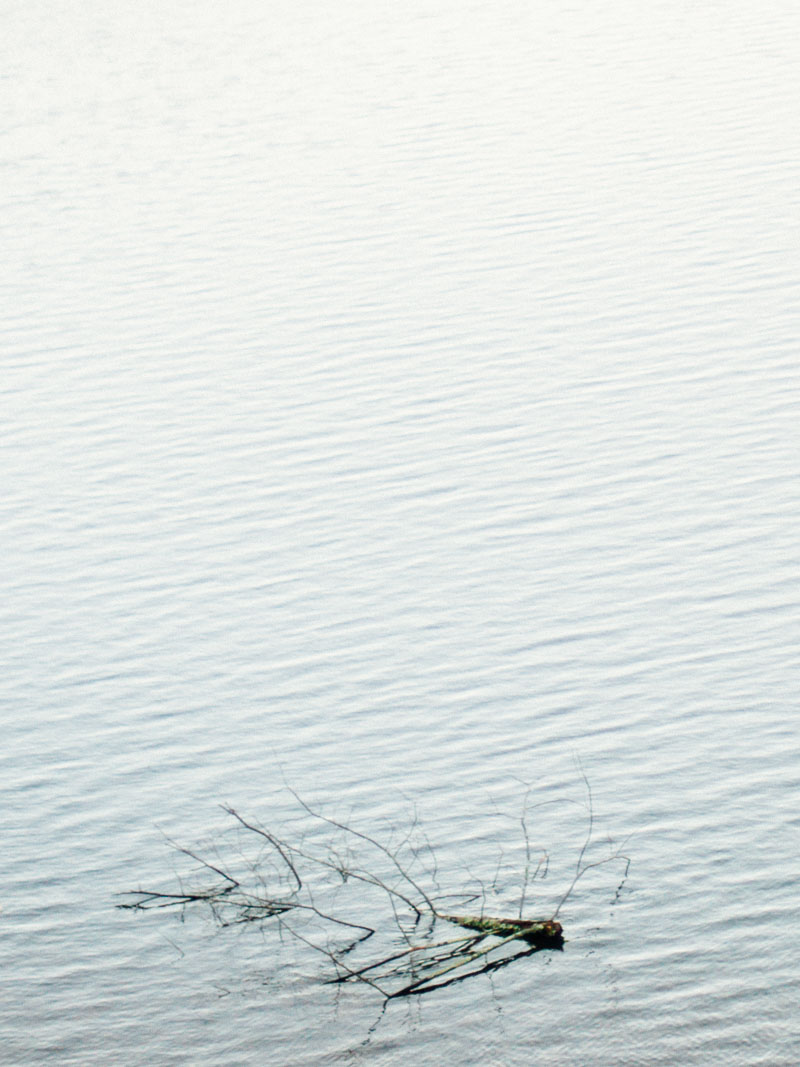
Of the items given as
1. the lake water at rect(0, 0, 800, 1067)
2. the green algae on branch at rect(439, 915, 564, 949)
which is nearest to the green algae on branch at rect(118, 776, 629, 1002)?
the green algae on branch at rect(439, 915, 564, 949)

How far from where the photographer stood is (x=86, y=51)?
3919cm

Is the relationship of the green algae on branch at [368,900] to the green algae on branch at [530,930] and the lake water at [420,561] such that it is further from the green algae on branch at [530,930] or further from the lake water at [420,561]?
the lake water at [420,561]

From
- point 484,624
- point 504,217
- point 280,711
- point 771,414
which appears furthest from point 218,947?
point 504,217

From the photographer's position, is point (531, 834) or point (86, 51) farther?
point (86, 51)

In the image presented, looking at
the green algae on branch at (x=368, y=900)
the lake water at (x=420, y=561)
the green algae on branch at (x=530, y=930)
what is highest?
the lake water at (x=420, y=561)

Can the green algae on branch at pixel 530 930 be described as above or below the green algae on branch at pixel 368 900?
below

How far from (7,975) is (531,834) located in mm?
2606

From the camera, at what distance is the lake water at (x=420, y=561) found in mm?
7840

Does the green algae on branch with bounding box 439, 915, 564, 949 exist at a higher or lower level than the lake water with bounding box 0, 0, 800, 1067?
lower

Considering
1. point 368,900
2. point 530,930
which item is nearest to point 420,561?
point 368,900

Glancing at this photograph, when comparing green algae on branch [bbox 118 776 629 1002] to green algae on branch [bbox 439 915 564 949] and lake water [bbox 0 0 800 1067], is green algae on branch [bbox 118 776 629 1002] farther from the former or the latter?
lake water [bbox 0 0 800 1067]

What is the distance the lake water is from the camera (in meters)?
7.84

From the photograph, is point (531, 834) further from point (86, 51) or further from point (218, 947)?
point (86, 51)

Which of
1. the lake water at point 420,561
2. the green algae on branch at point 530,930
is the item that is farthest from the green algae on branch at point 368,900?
the lake water at point 420,561
